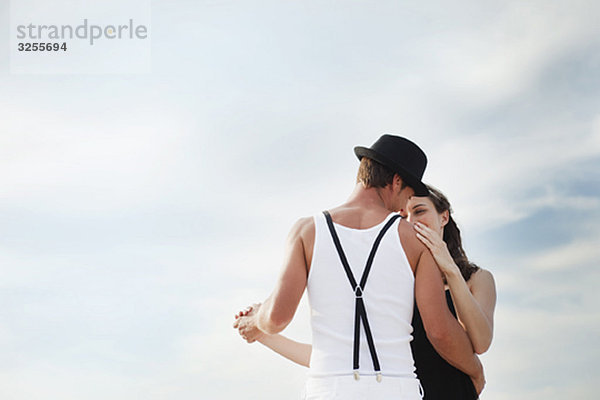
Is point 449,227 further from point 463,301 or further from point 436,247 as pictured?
point 436,247

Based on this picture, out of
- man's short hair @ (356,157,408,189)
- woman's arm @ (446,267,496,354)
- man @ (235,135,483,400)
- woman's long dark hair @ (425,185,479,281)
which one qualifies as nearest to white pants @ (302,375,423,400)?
man @ (235,135,483,400)

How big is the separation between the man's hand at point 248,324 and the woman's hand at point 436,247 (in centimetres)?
119

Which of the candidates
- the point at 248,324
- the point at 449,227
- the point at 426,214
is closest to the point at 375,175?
the point at 248,324

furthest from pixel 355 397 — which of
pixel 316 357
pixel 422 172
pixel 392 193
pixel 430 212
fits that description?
pixel 430 212

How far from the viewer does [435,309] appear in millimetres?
3691

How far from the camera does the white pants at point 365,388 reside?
11.4 ft

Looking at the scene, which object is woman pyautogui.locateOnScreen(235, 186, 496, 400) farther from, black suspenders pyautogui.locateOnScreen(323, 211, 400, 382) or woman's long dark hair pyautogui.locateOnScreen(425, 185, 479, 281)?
black suspenders pyautogui.locateOnScreen(323, 211, 400, 382)

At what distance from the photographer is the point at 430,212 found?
561cm

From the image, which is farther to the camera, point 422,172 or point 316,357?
point 422,172

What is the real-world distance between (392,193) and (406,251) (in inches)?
18.1

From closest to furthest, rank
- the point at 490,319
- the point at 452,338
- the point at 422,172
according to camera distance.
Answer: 1. the point at 452,338
2. the point at 422,172
3. the point at 490,319

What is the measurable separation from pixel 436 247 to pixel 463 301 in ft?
2.08

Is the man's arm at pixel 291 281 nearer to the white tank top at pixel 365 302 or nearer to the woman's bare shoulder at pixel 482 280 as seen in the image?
the white tank top at pixel 365 302

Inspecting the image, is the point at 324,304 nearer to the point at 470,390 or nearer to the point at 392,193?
the point at 392,193
